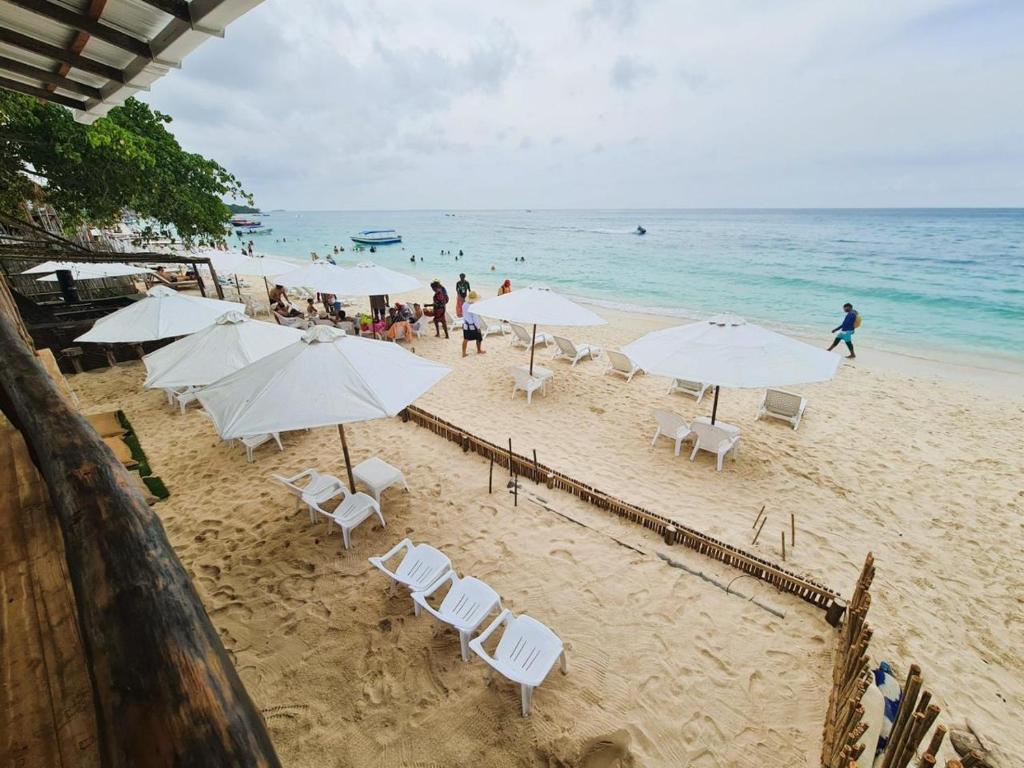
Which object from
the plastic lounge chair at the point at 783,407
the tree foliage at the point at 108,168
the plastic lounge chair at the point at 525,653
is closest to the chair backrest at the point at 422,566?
the plastic lounge chair at the point at 525,653

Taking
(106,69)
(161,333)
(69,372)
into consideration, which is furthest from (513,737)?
(69,372)

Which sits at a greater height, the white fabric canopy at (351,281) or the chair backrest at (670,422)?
the white fabric canopy at (351,281)

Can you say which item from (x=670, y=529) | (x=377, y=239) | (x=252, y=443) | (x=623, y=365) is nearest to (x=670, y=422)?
(x=670, y=529)

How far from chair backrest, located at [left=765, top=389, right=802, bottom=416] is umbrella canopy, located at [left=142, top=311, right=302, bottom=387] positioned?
8.75 meters

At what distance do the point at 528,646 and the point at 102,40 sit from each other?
17.3ft

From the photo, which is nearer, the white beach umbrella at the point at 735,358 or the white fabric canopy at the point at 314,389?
the white fabric canopy at the point at 314,389

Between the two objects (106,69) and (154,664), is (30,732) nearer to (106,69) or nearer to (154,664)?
(154,664)

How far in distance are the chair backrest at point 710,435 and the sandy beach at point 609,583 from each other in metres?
0.39

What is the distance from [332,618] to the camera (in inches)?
157

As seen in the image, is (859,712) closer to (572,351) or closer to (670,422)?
(670,422)

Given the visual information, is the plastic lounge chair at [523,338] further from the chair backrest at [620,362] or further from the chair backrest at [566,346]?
the chair backrest at [620,362]

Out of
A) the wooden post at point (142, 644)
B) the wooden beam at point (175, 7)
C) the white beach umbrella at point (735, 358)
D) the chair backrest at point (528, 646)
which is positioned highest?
the wooden beam at point (175, 7)

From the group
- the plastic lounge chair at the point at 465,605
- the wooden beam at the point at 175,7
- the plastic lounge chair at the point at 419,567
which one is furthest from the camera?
the plastic lounge chair at the point at 419,567

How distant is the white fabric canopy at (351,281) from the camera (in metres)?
10.5
